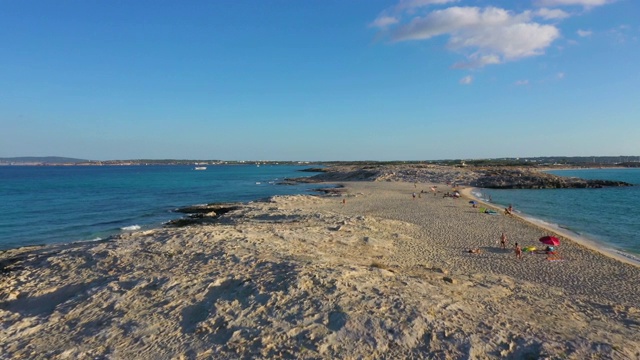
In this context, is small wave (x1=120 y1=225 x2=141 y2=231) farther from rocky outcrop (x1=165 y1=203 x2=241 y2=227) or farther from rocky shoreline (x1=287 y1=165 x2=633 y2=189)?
rocky shoreline (x1=287 y1=165 x2=633 y2=189)

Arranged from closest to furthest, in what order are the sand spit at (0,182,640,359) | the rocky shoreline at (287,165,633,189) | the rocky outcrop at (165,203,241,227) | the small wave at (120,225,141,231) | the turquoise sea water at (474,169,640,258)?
the sand spit at (0,182,640,359)
the turquoise sea water at (474,169,640,258)
the small wave at (120,225,141,231)
the rocky outcrop at (165,203,241,227)
the rocky shoreline at (287,165,633,189)

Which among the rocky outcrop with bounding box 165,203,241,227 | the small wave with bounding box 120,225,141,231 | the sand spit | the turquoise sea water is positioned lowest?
the turquoise sea water

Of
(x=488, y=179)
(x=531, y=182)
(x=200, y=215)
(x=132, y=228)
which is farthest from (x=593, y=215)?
(x=132, y=228)

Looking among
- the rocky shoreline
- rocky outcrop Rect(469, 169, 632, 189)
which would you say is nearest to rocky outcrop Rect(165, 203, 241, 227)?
the rocky shoreline

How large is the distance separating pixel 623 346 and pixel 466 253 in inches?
418

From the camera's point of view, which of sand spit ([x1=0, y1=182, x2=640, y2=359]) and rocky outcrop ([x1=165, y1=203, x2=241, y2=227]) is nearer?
sand spit ([x1=0, y1=182, x2=640, y2=359])

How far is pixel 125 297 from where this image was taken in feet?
38.3

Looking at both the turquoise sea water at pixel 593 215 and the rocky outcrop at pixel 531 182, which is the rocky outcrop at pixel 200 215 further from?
the rocky outcrop at pixel 531 182

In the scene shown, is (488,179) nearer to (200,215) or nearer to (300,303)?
(200,215)

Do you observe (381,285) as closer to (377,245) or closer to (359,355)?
(359,355)

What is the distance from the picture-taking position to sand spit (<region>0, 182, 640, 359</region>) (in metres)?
8.92

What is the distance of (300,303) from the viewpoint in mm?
10469

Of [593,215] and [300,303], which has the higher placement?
[300,303]

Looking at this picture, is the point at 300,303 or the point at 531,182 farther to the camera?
the point at 531,182
